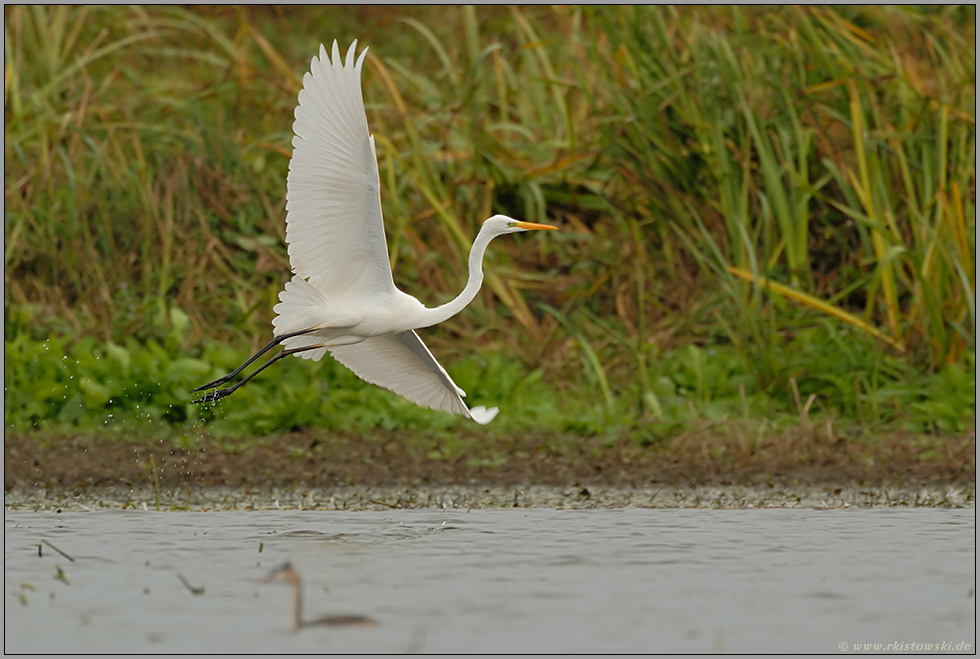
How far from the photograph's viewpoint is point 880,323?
820 cm

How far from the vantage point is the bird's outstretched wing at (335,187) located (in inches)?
207

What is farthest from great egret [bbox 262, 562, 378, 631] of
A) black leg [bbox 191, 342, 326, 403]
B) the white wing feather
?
black leg [bbox 191, 342, 326, 403]

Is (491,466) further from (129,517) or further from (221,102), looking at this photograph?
(221,102)

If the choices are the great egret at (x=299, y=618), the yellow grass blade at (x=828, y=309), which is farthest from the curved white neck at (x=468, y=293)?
the yellow grass blade at (x=828, y=309)

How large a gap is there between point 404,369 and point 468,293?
710 millimetres

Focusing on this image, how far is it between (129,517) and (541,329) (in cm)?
312

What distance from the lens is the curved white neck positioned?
18.8 feet

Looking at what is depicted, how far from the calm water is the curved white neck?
89 centimetres

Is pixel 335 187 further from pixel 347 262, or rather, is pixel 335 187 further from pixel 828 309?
pixel 828 309

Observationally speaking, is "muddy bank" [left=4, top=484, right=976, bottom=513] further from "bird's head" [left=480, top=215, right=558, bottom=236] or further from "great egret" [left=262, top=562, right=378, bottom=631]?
"great egret" [left=262, top=562, right=378, bottom=631]

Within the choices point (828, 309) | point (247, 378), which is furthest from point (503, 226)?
point (828, 309)

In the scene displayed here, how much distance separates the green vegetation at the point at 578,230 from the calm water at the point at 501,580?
4.53ft

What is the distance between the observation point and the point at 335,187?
5.40m

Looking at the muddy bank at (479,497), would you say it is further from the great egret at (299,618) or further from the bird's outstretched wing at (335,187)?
the great egret at (299,618)
